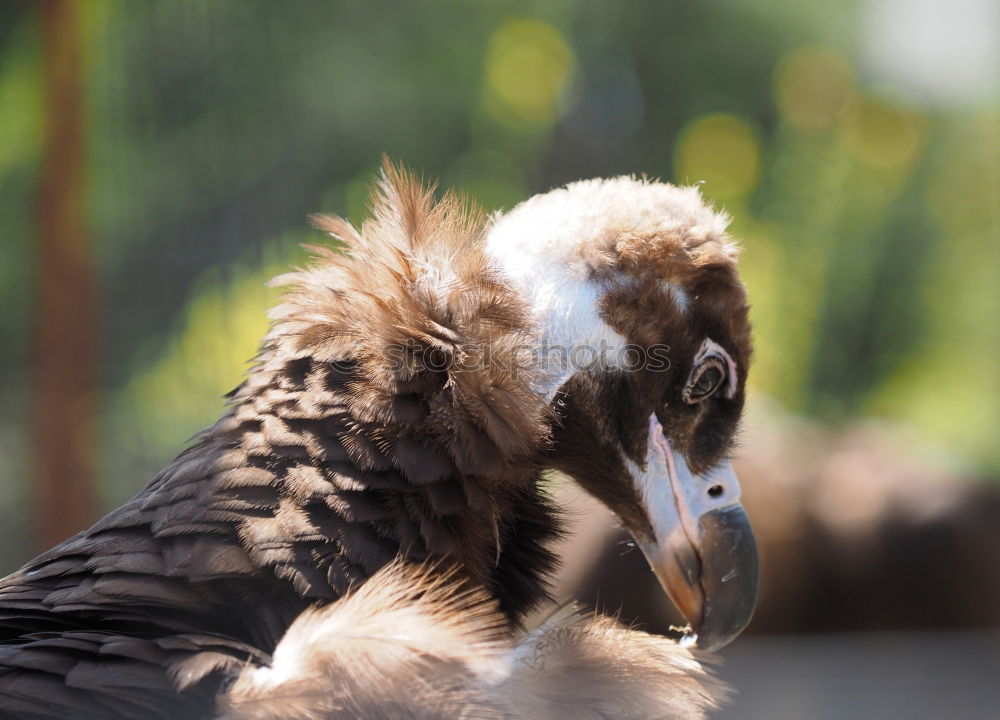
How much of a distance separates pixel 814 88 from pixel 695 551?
11153 millimetres

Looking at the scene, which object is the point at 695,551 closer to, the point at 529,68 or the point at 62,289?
the point at 62,289

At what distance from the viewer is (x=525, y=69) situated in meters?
11.7

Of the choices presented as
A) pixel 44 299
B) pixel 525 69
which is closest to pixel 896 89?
pixel 525 69

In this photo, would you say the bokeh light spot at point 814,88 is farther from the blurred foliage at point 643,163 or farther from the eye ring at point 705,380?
the eye ring at point 705,380

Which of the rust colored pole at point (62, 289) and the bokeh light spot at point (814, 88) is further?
the bokeh light spot at point (814, 88)

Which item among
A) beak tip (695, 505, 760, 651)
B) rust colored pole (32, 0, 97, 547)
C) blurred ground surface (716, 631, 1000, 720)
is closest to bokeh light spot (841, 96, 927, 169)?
blurred ground surface (716, 631, 1000, 720)

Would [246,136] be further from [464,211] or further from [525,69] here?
[464,211]

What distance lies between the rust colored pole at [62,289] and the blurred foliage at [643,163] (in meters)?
1.59

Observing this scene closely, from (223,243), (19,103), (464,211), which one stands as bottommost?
(464,211)

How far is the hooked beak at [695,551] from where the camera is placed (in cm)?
219

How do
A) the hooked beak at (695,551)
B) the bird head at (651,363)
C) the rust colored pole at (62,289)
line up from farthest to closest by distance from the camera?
the rust colored pole at (62,289)
the hooked beak at (695,551)
the bird head at (651,363)

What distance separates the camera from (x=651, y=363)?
84.7 inches

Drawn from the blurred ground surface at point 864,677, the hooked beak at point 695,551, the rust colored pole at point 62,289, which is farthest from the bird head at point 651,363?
the rust colored pole at point 62,289

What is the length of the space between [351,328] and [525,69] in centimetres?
1036
